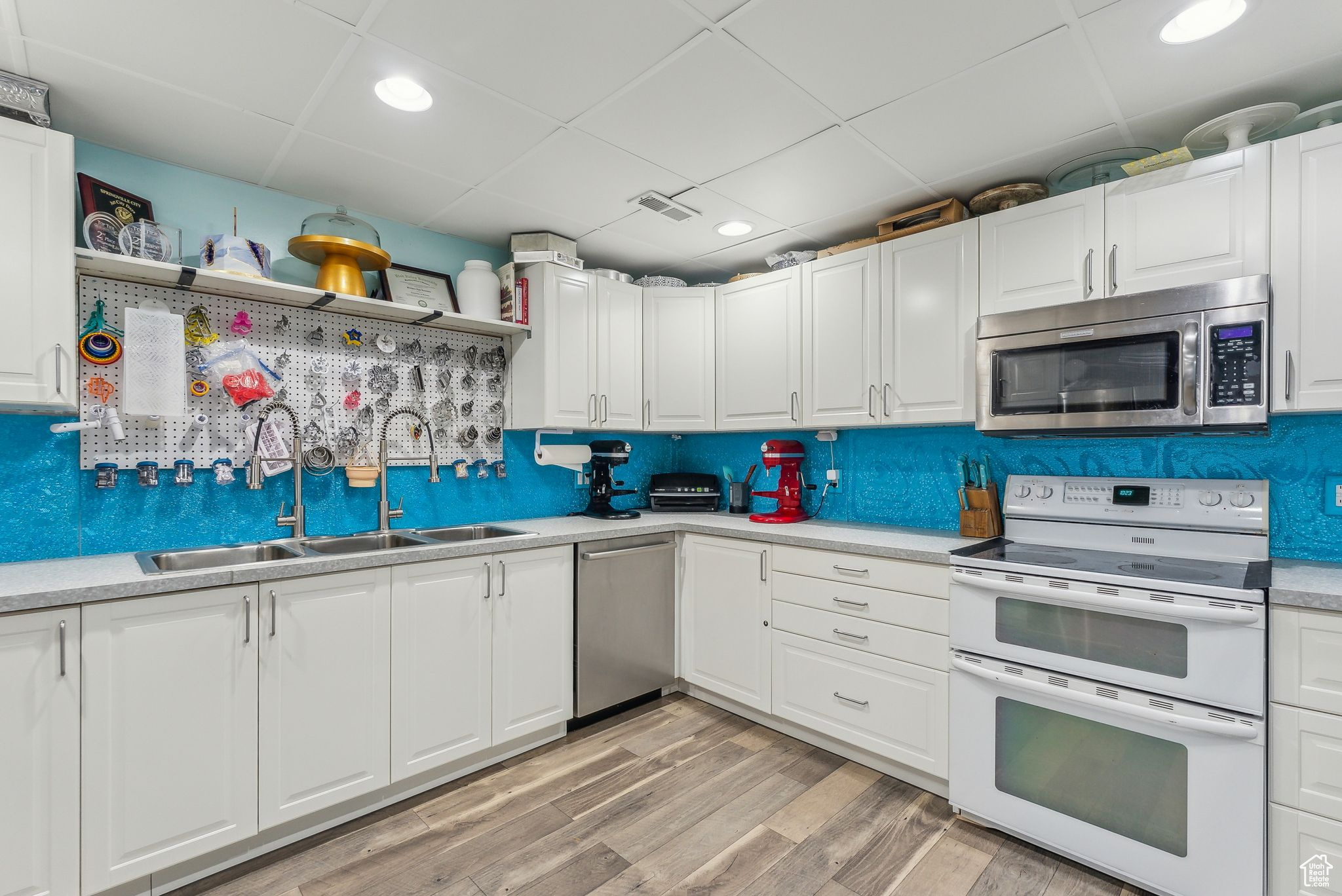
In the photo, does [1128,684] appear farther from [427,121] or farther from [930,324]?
[427,121]

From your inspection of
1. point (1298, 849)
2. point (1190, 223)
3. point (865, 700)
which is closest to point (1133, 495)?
point (1190, 223)

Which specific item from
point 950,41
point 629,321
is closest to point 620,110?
point 950,41

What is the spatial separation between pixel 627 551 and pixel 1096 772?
6.45 feet

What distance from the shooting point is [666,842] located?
2037mm

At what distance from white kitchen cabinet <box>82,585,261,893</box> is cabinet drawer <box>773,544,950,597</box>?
6.67 feet

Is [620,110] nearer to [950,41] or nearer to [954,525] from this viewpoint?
[950,41]

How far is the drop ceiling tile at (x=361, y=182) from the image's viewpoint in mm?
2209

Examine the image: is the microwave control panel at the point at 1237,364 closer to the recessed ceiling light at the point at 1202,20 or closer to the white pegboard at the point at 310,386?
the recessed ceiling light at the point at 1202,20

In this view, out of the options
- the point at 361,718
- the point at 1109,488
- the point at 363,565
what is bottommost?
the point at 361,718

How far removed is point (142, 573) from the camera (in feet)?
5.83

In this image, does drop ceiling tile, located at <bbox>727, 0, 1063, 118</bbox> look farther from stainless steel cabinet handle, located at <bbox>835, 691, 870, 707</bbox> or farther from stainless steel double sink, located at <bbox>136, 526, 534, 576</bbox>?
stainless steel cabinet handle, located at <bbox>835, 691, 870, 707</bbox>

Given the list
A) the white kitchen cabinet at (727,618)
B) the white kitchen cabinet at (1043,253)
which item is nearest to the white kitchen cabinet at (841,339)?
the white kitchen cabinet at (1043,253)

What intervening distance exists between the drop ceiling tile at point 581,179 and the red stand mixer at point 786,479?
1.37 meters

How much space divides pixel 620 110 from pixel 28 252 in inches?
71.6
